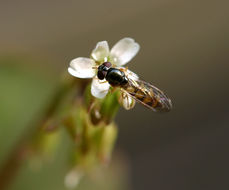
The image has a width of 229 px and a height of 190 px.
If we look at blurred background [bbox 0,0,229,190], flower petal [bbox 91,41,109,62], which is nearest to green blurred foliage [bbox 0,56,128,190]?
blurred background [bbox 0,0,229,190]

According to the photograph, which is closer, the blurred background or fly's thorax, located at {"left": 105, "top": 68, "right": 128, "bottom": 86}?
fly's thorax, located at {"left": 105, "top": 68, "right": 128, "bottom": 86}

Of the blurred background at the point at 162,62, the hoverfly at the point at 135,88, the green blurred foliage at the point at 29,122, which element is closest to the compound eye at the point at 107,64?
the hoverfly at the point at 135,88

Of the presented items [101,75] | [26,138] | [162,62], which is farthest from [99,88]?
[162,62]

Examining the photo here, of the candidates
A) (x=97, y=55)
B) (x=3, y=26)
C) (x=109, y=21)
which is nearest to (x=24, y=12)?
(x=3, y=26)

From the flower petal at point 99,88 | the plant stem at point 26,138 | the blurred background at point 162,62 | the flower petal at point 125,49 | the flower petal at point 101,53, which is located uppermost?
the blurred background at point 162,62

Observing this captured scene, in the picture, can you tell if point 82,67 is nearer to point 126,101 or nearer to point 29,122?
point 126,101

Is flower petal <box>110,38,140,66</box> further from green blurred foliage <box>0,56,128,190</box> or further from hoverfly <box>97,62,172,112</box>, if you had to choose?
green blurred foliage <box>0,56,128,190</box>

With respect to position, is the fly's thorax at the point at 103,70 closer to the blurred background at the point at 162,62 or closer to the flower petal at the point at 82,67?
the flower petal at the point at 82,67
